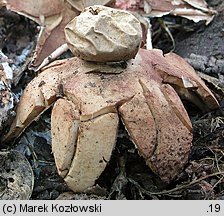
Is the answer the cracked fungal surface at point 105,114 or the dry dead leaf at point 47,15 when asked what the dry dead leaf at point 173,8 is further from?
the cracked fungal surface at point 105,114

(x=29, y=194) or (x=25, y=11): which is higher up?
(x=25, y=11)

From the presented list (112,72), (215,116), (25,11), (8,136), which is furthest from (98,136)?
(25,11)

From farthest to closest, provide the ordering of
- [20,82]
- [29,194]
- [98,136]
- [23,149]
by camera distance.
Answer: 1. [20,82]
2. [23,149]
3. [29,194]
4. [98,136]

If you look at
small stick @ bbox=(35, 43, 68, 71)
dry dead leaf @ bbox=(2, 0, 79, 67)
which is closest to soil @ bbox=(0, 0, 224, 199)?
small stick @ bbox=(35, 43, 68, 71)

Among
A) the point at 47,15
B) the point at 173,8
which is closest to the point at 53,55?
the point at 47,15

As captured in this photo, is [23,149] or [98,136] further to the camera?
[23,149]

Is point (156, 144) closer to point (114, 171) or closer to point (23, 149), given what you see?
point (114, 171)

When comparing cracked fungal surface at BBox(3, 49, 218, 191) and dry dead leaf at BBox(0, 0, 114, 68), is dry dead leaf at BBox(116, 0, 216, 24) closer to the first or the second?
dry dead leaf at BBox(0, 0, 114, 68)
